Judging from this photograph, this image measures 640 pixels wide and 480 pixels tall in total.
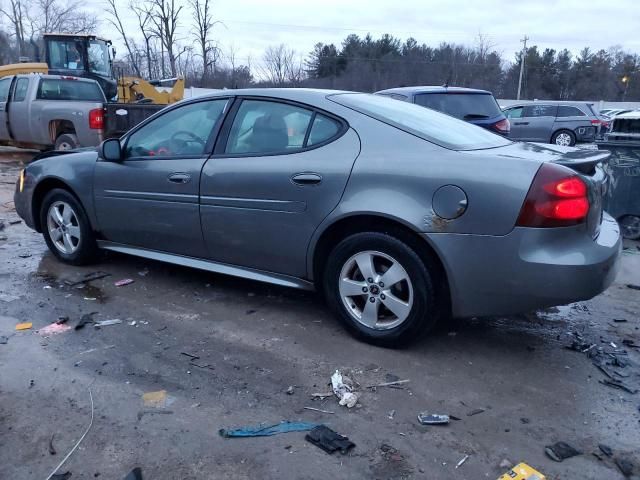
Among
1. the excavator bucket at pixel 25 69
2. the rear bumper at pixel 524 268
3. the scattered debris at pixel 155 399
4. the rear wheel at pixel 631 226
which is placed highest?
the excavator bucket at pixel 25 69

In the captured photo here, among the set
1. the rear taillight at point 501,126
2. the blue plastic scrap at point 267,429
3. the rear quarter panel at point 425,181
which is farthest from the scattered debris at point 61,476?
the rear taillight at point 501,126

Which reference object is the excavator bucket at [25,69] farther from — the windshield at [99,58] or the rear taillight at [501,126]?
the rear taillight at [501,126]

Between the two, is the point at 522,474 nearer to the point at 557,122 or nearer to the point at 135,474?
the point at 135,474

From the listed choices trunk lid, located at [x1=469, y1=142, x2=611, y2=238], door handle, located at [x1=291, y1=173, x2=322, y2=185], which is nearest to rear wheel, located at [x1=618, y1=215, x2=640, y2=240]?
trunk lid, located at [x1=469, y1=142, x2=611, y2=238]

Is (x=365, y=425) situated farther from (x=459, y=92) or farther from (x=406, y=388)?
(x=459, y=92)

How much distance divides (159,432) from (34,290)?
8.36ft

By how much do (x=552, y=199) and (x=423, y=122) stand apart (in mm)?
1120

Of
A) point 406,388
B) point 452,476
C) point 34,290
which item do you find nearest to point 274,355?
point 406,388

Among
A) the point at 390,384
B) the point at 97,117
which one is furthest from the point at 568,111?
the point at 390,384

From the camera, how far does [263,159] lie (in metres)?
3.89

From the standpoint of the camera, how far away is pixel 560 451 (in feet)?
8.59

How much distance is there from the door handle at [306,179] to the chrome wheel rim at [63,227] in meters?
2.47

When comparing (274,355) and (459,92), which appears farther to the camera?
(459,92)

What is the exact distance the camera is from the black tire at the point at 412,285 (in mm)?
3350
